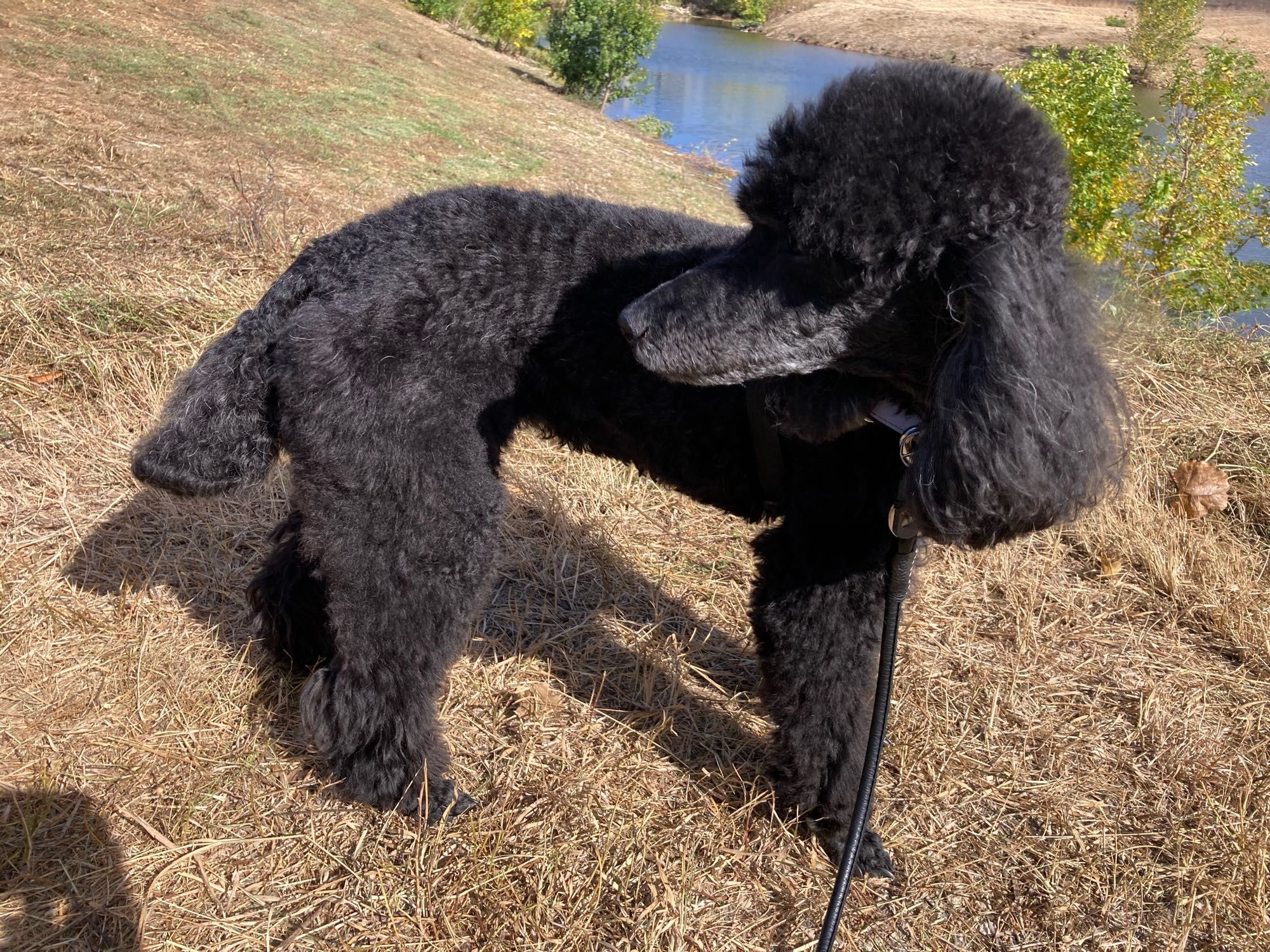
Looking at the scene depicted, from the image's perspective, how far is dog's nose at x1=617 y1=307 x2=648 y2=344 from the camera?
1.65 meters

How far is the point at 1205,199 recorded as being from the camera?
14.7 feet

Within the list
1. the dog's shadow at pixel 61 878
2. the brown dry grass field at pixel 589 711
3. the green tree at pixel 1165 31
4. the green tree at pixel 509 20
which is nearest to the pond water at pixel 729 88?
the green tree at pixel 1165 31

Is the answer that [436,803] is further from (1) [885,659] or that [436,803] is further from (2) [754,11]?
(2) [754,11]

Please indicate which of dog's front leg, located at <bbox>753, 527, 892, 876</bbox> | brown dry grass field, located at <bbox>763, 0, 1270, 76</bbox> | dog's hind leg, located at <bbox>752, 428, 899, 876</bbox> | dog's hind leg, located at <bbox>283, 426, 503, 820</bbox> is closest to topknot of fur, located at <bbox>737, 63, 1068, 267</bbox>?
dog's hind leg, located at <bbox>752, 428, 899, 876</bbox>

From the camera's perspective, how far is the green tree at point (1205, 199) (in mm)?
4469

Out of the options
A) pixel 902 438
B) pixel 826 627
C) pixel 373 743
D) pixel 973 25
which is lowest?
pixel 373 743

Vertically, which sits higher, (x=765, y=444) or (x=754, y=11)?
(x=754, y=11)

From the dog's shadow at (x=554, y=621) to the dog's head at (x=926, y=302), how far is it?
3.70 feet

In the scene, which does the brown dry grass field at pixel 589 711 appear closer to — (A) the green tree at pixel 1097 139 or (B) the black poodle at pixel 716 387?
(B) the black poodle at pixel 716 387

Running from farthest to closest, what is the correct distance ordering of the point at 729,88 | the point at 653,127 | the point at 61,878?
the point at 729,88 < the point at 653,127 < the point at 61,878

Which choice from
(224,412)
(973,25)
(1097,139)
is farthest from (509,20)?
(224,412)

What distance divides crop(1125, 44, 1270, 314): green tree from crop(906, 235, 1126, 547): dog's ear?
3.46 meters

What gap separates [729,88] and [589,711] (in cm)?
1589

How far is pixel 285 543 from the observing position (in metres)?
2.42
